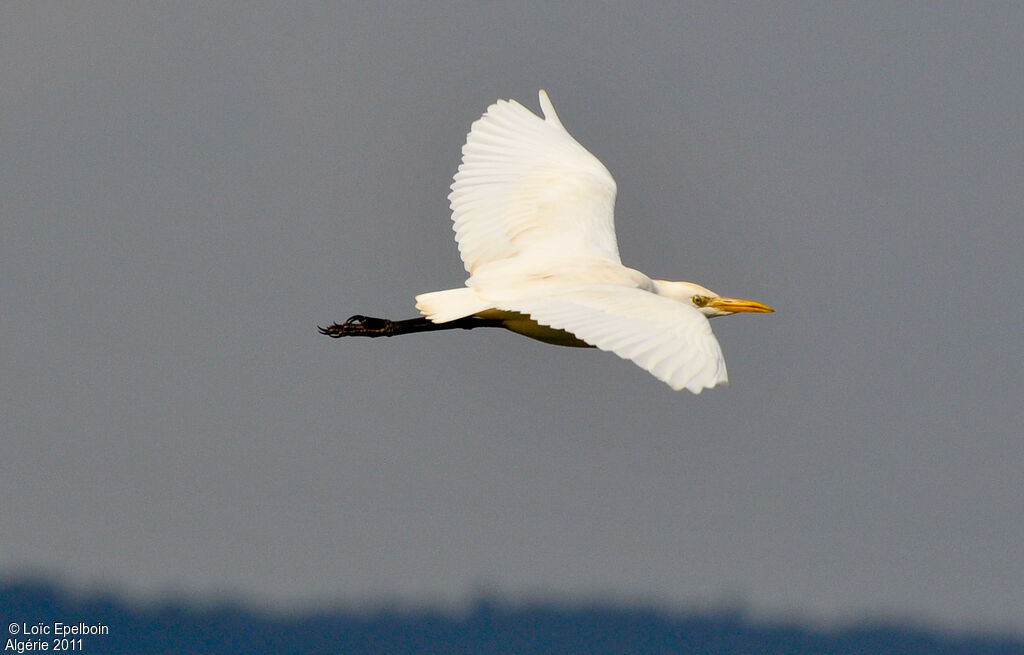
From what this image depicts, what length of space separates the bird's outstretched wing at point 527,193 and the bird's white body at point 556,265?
0.01 metres

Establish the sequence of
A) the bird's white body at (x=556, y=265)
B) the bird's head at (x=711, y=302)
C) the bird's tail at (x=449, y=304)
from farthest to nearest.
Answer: the bird's head at (x=711, y=302), the bird's tail at (x=449, y=304), the bird's white body at (x=556, y=265)

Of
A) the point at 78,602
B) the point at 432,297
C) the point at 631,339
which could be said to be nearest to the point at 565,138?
the point at 432,297

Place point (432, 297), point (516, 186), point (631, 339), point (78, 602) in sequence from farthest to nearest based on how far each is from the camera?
point (78, 602)
point (516, 186)
point (432, 297)
point (631, 339)

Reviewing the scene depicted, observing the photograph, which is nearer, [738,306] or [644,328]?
[644,328]

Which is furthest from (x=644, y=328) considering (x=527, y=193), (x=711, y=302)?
(x=527, y=193)

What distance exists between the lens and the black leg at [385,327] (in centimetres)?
2142

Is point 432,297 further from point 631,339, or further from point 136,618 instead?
point 136,618

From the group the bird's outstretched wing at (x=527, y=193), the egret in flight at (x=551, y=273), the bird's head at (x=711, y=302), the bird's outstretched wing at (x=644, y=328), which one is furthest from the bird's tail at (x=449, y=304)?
the bird's head at (x=711, y=302)

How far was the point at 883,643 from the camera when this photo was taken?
147750mm

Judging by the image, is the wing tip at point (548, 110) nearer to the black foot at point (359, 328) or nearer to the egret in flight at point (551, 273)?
the egret in flight at point (551, 273)

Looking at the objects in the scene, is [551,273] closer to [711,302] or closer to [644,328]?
[711,302]

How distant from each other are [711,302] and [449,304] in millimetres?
3693

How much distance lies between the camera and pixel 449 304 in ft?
66.6

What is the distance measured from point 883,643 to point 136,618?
60.0 meters
